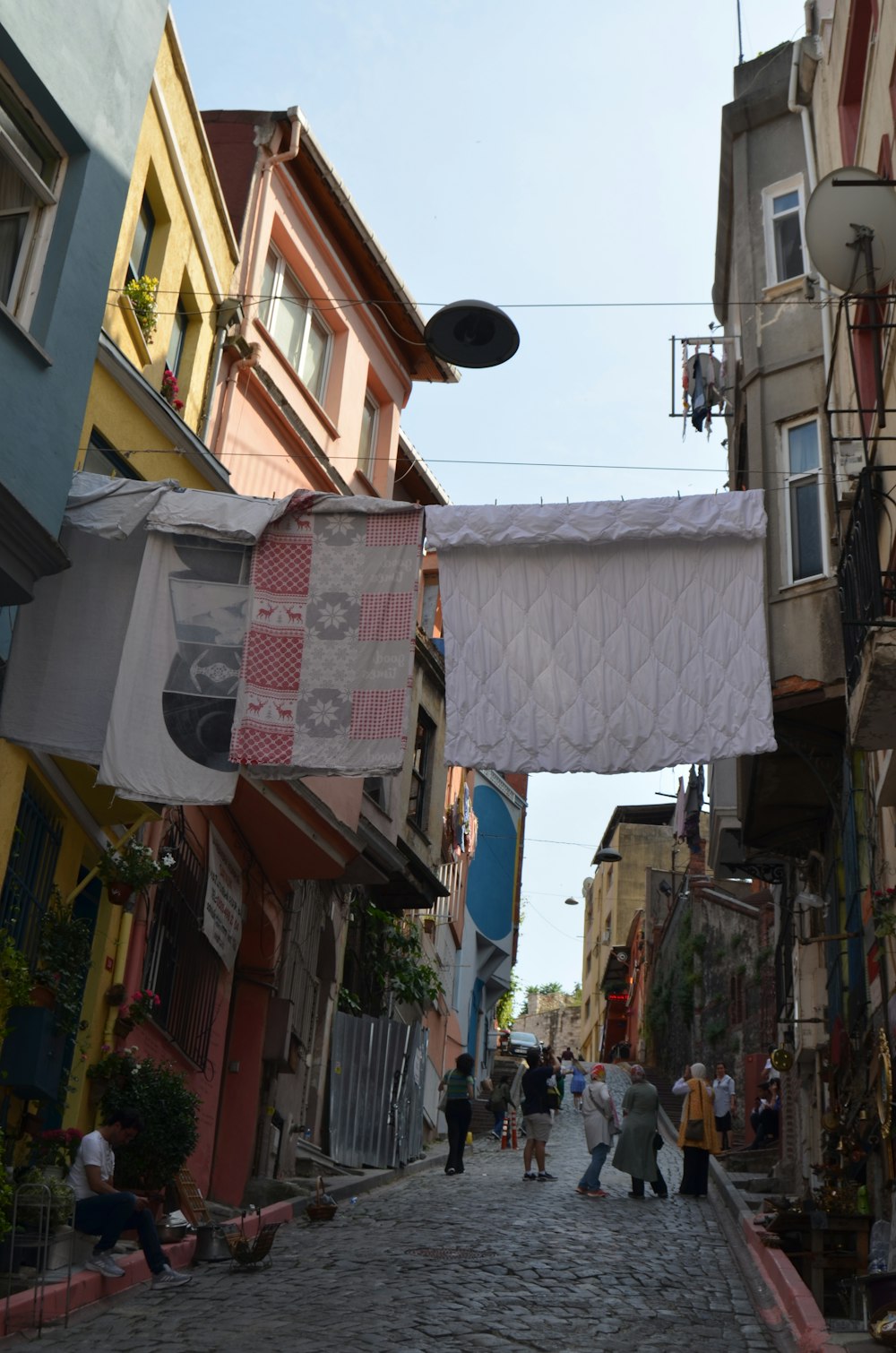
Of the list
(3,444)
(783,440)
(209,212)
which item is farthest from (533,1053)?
(3,444)

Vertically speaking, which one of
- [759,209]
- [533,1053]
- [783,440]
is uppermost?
[759,209]

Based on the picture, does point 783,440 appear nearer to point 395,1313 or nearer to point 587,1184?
point 587,1184

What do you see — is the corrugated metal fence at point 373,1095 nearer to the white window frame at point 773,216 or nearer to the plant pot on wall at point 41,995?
the plant pot on wall at point 41,995

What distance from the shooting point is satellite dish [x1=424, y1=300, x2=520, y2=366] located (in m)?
11.6

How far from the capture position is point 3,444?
8.44 m

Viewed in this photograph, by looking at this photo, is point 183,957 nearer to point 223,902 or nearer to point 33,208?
point 223,902

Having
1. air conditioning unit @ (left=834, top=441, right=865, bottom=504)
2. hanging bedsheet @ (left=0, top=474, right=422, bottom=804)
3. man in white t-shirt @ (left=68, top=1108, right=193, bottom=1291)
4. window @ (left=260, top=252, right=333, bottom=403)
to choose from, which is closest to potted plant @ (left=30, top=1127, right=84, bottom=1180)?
man in white t-shirt @ (left=68, top=1108, right=193, bottom=1291)

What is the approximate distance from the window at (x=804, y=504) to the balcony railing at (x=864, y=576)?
22.2 feet

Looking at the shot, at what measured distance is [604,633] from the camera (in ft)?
31.7

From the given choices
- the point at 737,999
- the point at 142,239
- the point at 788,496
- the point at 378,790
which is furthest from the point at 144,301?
the point at 737,999

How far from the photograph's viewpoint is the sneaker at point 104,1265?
8680mm

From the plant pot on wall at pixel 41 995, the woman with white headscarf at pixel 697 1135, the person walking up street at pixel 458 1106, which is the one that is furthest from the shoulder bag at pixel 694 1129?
the plant pot on wall at pixel 41 995

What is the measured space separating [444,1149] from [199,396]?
15669 mm

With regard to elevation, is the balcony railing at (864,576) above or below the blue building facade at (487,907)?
below
